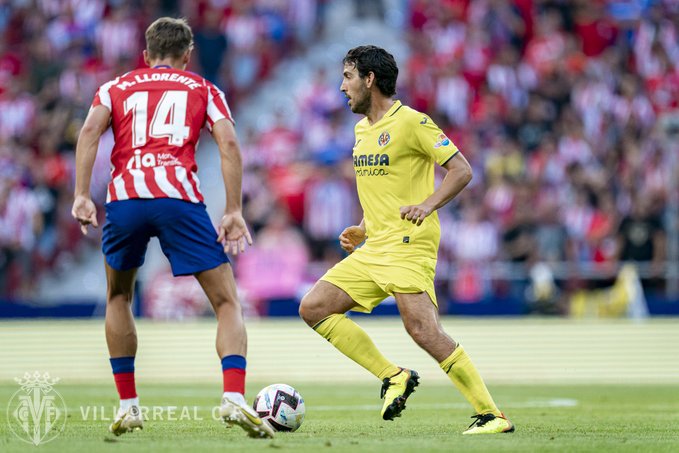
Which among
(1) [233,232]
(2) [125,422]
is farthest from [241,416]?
(1) [233,232]

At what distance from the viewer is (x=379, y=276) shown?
8.13 metres

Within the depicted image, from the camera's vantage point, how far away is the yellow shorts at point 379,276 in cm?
803

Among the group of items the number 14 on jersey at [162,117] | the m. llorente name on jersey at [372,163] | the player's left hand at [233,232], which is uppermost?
the number 14 on jersey at [162,117]

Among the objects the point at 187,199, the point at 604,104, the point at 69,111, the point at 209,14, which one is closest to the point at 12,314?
the point at 69,111

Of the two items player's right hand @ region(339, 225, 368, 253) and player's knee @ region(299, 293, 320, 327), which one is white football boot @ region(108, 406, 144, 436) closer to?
player's knee @ region(299, 293, 320, 327)

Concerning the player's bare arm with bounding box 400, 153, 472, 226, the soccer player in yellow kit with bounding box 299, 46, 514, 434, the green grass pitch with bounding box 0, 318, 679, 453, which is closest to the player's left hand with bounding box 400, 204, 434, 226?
the player's bare arm with bounding box 400, 153, 472, 226

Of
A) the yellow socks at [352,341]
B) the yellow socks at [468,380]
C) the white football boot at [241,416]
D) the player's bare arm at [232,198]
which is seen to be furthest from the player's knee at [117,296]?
the yellow socks at [468,380]

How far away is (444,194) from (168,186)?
1704 millimetres

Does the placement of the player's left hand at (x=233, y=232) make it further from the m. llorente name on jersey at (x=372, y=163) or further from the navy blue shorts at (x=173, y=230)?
the m. llorente name on jersey at (x=372, y=163)

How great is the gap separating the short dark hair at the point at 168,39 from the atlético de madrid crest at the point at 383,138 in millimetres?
1419

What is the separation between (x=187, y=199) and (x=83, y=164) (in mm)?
637

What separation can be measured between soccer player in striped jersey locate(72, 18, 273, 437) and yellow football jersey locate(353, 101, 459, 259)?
3.88ft

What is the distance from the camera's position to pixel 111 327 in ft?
25.2

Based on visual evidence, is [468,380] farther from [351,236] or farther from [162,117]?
[162,117]
